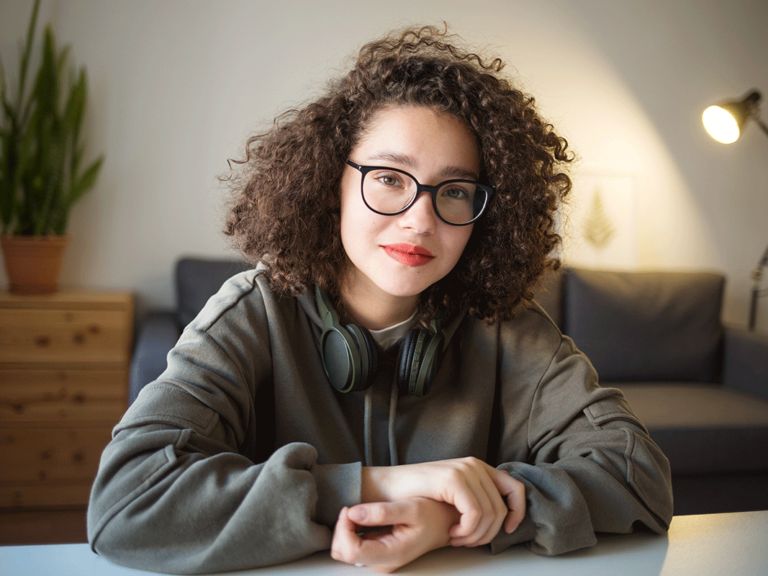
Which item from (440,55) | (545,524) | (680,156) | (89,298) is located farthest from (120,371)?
(680,156)

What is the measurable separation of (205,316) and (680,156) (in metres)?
3.53

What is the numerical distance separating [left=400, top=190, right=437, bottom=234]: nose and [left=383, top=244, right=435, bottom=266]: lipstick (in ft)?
0.11

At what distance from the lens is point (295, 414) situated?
107 cm

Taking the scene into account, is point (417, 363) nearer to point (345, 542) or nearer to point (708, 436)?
point (345, 542)

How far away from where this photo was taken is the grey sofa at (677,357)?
94.0 inches

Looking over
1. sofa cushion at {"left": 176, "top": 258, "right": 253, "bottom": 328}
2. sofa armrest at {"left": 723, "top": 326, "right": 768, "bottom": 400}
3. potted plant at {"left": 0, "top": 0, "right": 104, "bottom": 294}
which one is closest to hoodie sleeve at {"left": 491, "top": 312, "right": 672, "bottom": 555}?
sofa cushion at {"left": 176, "top": 258, "right": 253, "bottom": 328}

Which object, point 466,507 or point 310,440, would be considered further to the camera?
point 310,440

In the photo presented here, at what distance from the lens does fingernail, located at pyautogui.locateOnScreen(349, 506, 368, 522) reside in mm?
718

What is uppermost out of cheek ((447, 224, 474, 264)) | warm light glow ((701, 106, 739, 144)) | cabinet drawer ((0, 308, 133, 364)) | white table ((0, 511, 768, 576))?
warm light glow ((701, 106, 739, 144))

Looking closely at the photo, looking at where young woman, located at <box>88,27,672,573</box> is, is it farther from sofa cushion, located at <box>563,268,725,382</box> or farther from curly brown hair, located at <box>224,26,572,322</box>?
sofa cushion, located at <box>563,268,725,382</box>

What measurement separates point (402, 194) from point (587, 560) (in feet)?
2.06

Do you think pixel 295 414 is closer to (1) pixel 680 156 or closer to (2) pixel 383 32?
(2) pixel 383 32

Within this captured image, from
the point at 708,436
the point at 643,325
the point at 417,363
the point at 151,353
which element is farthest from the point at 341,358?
the point at 643,325

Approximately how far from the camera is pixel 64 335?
256 centimetres
